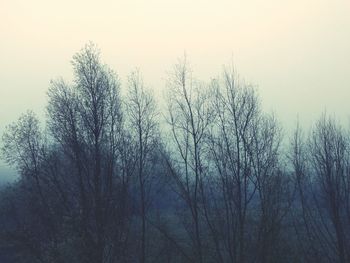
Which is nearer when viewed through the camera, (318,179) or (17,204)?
(318,179)

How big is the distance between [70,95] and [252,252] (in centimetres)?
1003

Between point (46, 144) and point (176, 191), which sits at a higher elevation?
point (46, 144)

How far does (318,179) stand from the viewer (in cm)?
1906

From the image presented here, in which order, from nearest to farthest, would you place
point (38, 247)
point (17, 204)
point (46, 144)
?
point (38, 247) → point (46, 144) → point (17, 204)

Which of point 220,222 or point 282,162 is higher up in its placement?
point 282,162

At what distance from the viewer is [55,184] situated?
19109 millimetres

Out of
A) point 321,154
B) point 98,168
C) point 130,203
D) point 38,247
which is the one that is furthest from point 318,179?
point 38,247

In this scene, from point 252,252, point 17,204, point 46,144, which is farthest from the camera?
point 17,204

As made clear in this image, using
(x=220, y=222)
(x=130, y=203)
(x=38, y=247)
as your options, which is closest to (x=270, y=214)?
(x=220, y=222)

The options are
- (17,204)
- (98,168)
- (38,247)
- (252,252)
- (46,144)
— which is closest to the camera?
(98,168)

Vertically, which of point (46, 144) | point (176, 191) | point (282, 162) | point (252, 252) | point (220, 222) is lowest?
point (252, 252)

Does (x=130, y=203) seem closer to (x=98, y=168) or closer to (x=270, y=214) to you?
(x=98, y=168)

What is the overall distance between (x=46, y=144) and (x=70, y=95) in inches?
335

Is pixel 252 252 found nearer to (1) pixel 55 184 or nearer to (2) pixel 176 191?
(2) pixel 176 191
